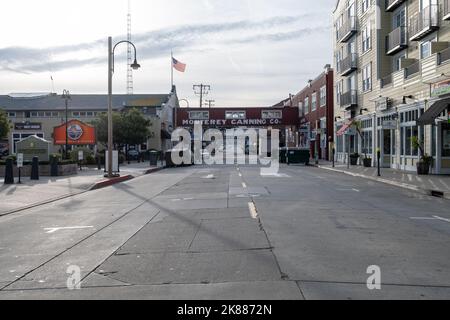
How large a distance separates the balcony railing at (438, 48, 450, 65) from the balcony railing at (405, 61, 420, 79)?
3361mm

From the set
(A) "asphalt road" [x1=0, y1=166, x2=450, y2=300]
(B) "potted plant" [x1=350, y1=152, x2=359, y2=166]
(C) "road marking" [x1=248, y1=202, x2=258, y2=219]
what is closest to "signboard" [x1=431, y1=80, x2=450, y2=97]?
(A) "asphalt road" [x1=0, y1=166, x2=450, y2=300]

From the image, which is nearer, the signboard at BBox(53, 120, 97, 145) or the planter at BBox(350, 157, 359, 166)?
the signboard at BBox(53, 120, 97, 145)

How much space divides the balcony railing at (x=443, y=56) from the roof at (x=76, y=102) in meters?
52.8

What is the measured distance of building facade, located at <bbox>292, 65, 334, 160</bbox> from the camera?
2137 inches

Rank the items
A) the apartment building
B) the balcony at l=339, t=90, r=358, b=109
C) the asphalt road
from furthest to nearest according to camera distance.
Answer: the balcony at l=339, t=90, r=358, b=109 → the apartment building → the asphalt road

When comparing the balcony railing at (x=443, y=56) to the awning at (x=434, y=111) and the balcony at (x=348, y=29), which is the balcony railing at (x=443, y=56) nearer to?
the awning at (x=434, y=111)

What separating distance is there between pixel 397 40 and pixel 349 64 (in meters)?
9.93

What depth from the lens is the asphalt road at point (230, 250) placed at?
6.33m

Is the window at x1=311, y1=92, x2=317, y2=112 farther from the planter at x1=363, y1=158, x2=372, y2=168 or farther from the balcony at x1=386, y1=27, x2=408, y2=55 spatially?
the balcony at x1=386, y1=27, x2=408, y2=55

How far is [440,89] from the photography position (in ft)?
82.2

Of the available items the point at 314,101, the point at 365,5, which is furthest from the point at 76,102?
the point at 365,5

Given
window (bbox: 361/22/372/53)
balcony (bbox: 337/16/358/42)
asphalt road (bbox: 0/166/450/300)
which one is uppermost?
balcony (bbox: 337/16/358/42)

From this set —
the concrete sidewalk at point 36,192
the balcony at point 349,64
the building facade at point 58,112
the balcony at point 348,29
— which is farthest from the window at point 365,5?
the building facade at point 58,112
